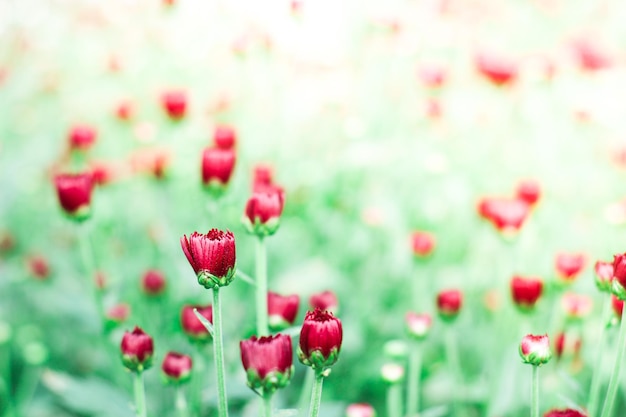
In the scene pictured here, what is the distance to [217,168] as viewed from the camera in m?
1.20

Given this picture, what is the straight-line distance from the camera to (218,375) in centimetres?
75

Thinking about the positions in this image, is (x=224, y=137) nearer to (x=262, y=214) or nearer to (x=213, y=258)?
(x=262, y=214)

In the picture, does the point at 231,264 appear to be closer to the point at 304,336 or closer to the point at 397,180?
the point at 304,336

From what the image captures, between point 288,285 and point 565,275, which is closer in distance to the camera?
point 565,275

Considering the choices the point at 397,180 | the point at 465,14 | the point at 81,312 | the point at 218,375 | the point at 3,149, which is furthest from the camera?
the point at 465,14

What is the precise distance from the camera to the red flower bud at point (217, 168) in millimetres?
1192

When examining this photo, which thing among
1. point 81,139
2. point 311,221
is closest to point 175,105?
point 81,139

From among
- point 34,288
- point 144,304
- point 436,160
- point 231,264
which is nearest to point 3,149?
point 34,288

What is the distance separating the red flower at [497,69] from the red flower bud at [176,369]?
4.43 ft

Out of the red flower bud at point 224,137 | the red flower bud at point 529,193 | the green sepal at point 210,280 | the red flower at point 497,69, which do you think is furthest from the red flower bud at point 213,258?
the red flower at point 497,69

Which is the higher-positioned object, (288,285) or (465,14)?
(465,14)

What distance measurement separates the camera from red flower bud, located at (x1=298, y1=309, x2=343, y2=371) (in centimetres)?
75

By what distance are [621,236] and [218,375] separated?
1346mm

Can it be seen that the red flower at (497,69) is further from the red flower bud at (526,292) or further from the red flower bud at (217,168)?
the red flower bud at (217,168)
